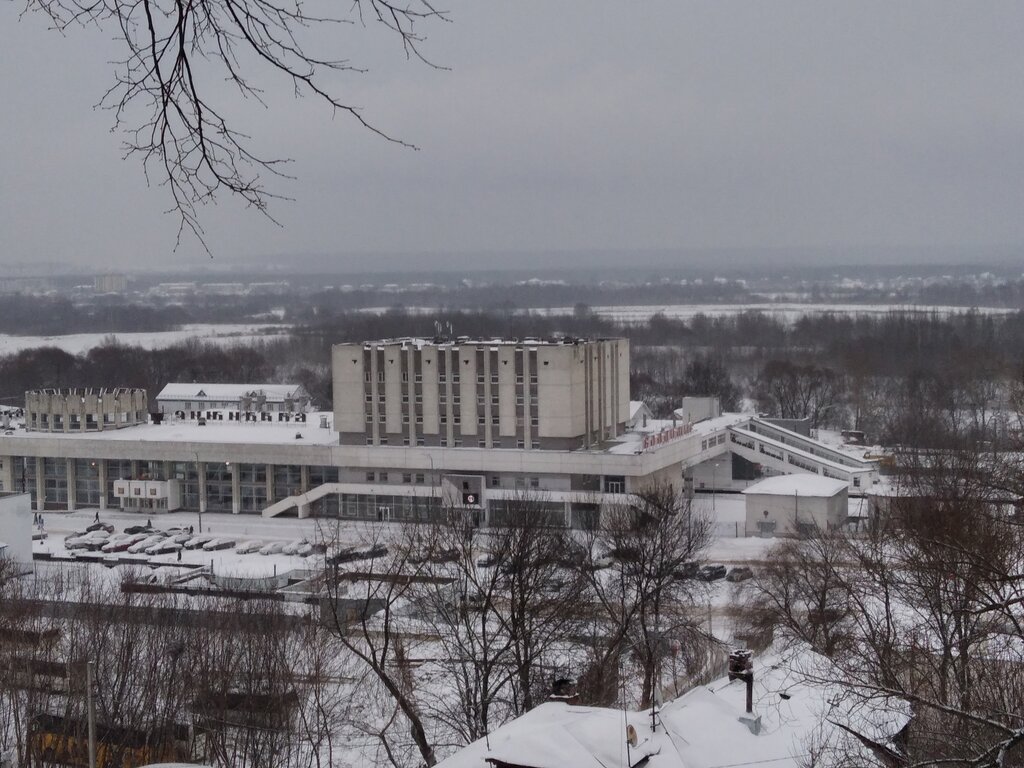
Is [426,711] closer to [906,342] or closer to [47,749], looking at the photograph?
[47,749]

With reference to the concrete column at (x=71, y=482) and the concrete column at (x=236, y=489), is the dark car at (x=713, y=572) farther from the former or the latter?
the concrete column at (x=71, y=482)

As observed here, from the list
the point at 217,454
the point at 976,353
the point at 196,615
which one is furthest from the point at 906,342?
the point at 196,615

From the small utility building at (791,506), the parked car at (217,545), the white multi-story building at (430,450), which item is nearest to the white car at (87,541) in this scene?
the parked car at (217,545)

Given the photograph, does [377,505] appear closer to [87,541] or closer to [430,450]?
[430,450]

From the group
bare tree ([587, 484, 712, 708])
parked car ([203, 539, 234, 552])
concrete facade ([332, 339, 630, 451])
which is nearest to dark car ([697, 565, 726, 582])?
bare tree ([587, 484, 712, 708])

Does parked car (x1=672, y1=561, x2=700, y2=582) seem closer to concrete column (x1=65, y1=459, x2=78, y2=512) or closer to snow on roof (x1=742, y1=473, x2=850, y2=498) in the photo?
snow on roof (x1=742, y1=473, x2=850, y2=498)
